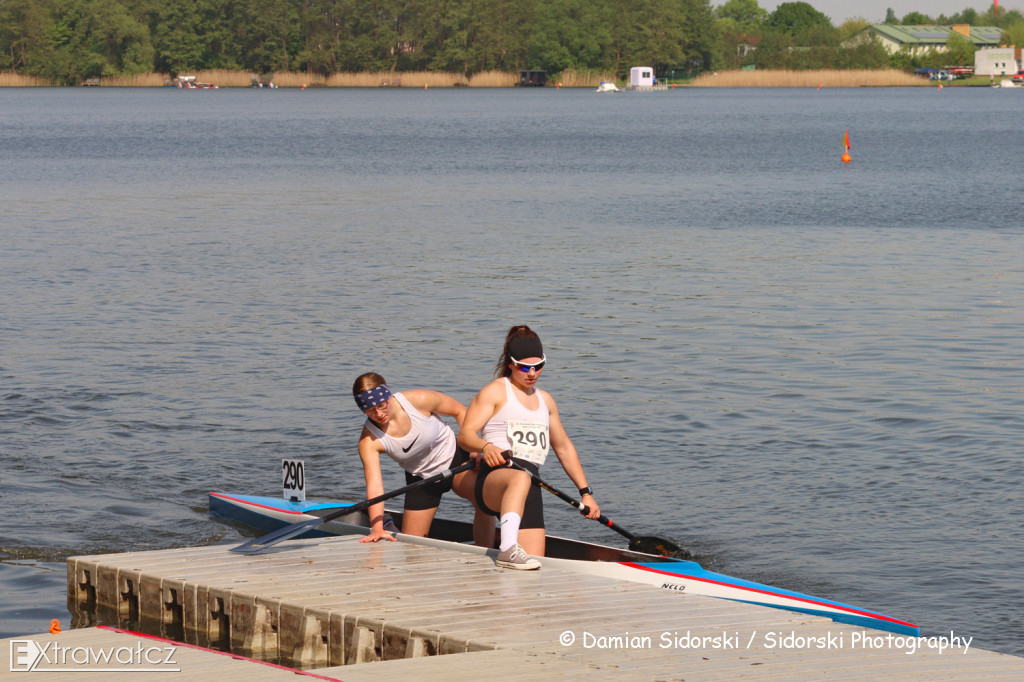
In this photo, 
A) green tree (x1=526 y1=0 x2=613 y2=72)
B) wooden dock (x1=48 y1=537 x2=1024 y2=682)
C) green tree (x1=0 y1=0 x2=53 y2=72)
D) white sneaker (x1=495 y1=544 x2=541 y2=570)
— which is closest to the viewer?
wooden dock (x1=48 y1=537 x2=1024 y2=682)

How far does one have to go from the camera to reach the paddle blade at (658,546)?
9.26 meters

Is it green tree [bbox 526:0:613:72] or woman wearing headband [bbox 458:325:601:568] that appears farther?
green tree [bbox 526:0:613:72]

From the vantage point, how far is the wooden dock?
21.6 ft

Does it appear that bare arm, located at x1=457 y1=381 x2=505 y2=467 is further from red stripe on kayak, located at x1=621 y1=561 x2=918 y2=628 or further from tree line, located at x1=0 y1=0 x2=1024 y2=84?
tree line, located at x1=0 y1=0 x2=1024 y2=84

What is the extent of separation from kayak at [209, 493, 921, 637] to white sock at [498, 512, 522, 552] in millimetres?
276

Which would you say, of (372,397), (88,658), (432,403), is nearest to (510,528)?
(432,403)

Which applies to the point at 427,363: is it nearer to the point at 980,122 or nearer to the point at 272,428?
the point at 272,428

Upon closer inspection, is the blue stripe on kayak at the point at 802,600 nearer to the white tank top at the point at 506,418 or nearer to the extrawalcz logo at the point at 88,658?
the white tank top at the point at 506,418

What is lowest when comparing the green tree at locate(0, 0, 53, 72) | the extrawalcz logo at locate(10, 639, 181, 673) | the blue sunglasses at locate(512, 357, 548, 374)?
the extrawalcz logo at locate(10, 639, 181, 673)

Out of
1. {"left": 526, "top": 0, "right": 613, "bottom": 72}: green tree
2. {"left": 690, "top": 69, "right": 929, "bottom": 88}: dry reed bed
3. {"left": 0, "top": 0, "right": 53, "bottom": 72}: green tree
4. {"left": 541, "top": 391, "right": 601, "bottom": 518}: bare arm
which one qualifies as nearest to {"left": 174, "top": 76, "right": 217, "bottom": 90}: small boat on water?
{"left": 0, "top": 0, "right": 53, "bottom": 72}: green tree

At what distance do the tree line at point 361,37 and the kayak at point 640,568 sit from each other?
15808cm

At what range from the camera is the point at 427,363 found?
684 inches

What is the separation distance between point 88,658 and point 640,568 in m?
3.51

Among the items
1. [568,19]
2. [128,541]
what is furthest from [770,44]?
[128,541]
